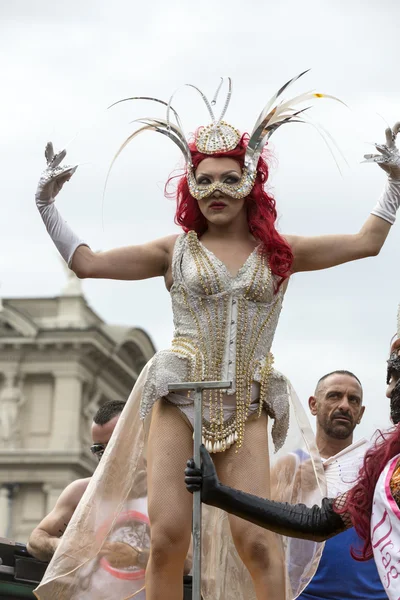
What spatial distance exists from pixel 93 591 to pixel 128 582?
146 mm

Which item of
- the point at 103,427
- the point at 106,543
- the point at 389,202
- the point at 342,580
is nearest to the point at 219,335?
the point at 389,202

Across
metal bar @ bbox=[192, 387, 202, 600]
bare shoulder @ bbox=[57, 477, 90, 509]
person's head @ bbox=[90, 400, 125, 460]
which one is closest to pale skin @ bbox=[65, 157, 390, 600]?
metal bar @ bbox=[192, 387, 202, 600]

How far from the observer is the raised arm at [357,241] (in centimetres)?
578

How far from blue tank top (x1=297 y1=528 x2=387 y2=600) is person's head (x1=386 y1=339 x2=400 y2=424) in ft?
4.00

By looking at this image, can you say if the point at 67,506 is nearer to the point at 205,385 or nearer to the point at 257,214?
the point at 257,214

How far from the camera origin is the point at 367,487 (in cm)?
470

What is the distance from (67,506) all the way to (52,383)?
117 feet

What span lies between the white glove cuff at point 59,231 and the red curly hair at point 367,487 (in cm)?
157

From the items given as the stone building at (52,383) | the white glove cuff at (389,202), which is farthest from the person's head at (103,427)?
the stone building at (52,383)

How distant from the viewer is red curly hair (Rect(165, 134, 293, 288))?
225 inches

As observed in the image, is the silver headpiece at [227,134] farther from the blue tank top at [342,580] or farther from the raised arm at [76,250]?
the blue tank top at [342,580]

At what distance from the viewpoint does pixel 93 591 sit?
19.1 feet

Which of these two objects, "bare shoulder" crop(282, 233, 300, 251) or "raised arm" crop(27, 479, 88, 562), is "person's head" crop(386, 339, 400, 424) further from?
"raised arm" crop(27, 479, 88, 562)

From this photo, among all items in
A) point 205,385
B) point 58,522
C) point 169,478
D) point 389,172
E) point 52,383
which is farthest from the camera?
point 52,383
